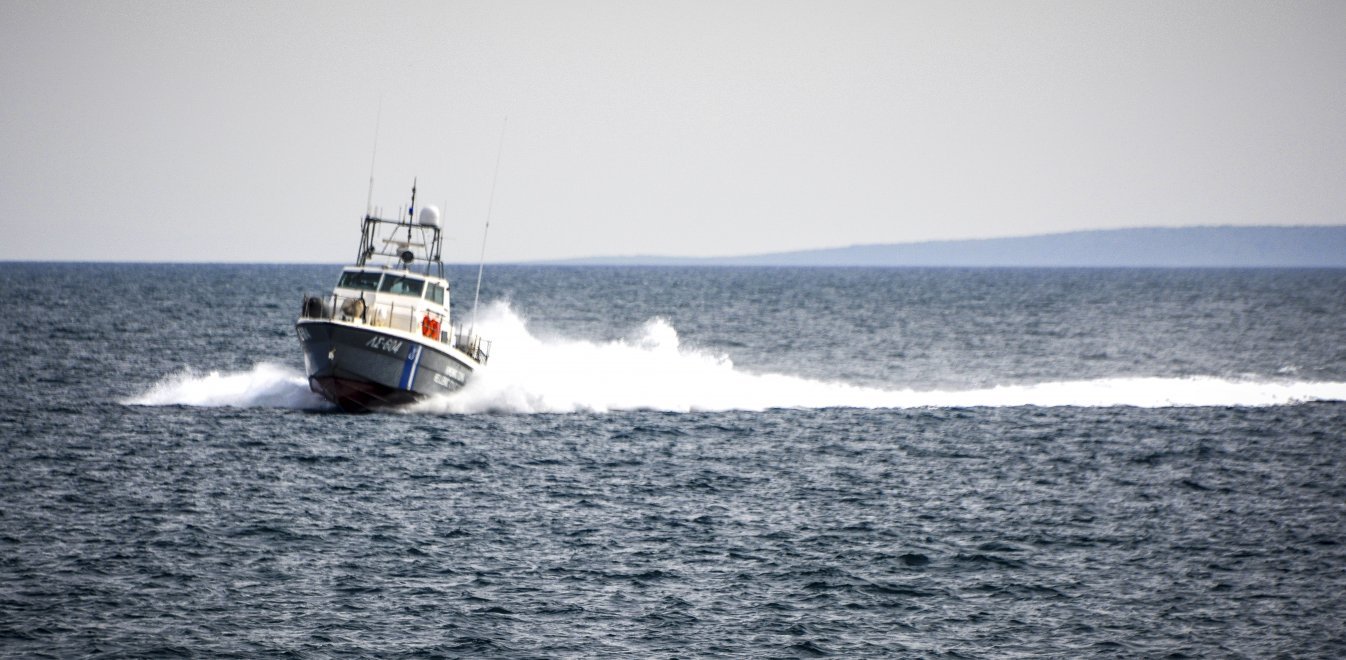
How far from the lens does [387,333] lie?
35594 mm

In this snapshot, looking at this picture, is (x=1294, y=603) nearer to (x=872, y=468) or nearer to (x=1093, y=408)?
(x=872, y=468)

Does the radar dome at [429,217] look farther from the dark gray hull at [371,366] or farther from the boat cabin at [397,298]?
the dark gray hull at [371,366]

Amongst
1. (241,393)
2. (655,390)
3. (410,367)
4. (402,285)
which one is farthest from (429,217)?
(655,390)

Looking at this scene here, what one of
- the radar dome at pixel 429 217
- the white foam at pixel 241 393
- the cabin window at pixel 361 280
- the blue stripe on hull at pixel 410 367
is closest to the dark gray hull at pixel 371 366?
the blue stripe on hull at pixel 410 367

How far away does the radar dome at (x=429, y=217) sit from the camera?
40188 mm

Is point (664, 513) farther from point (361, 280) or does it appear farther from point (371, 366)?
point (361, 280)

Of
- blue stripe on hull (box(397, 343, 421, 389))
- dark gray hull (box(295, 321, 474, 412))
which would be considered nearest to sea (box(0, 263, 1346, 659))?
dark gray hull (box(295, 321, 474, 412))

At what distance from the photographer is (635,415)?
42000mm

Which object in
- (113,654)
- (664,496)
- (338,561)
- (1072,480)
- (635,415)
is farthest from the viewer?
(635,415)

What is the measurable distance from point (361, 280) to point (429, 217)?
11.1 feet

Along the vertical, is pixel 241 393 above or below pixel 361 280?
below

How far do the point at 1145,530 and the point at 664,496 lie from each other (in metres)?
11.2

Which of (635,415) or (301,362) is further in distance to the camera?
(301,362)

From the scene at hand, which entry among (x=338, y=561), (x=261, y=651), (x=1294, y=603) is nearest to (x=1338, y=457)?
(x=1294, y=603)
